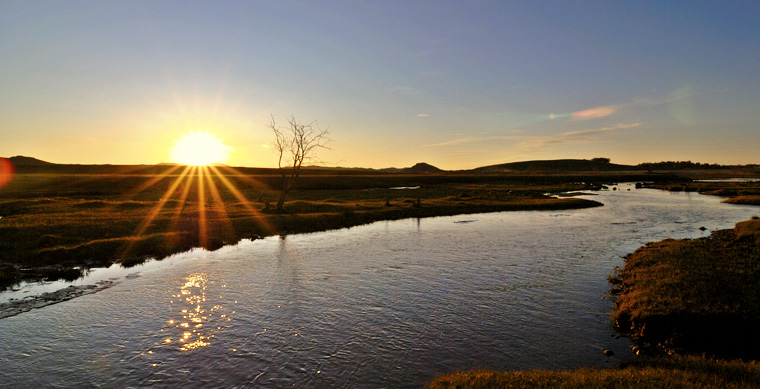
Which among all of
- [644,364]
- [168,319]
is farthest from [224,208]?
[644,364]

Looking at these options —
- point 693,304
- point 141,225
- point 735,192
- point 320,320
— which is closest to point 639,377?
point 693,304

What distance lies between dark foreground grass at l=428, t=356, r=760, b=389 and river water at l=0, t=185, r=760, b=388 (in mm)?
1295

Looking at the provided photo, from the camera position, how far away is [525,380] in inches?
436

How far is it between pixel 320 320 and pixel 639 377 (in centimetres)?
1139

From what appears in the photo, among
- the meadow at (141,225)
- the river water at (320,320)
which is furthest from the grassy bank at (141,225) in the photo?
the river water at (320,320)

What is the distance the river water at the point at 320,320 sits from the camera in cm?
1325

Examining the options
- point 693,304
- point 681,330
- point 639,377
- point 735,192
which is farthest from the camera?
point 735,192

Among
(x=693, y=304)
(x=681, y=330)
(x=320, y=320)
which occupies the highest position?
(x=693, y=304)

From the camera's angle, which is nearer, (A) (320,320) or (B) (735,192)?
(A) (320,320)

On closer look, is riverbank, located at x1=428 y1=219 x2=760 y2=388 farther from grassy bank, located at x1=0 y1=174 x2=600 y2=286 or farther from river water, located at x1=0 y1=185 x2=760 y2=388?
grassy bank, located at x1=0 y1=174 x2=600 y2=286

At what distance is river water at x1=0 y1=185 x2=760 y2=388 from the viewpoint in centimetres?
1325

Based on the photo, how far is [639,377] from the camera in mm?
10727

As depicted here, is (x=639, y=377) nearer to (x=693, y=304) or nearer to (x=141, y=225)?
(x=693, y=304)

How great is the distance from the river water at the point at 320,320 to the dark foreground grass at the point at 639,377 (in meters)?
1.30
